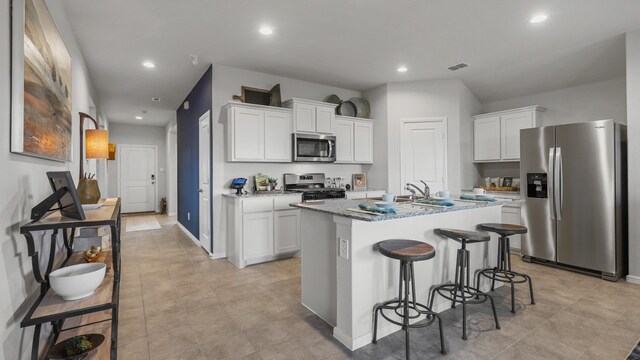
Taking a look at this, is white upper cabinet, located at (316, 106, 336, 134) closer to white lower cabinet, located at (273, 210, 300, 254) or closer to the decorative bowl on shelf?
white lower cabinet, located at (273, 210, 300, 254)

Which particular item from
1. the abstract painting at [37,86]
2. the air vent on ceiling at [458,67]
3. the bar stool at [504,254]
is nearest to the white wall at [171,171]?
the abstract painting at [37,86]

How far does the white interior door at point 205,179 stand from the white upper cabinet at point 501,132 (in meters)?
4.23

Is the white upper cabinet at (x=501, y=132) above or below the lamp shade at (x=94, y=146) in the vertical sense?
above

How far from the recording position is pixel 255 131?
13.8 ft

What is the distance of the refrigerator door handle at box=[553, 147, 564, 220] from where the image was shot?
3.72m

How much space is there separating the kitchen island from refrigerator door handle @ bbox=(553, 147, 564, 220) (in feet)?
5.19

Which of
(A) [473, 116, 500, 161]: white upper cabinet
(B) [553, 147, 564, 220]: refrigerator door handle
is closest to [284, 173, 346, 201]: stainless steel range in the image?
(A) [473, 116, 500, 161]: white upper cabinet

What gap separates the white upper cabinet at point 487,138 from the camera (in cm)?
487

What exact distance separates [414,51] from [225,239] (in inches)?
139

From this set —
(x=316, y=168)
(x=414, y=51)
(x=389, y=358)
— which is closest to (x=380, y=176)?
(x=316, y=168)

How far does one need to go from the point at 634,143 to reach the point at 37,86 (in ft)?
16.8

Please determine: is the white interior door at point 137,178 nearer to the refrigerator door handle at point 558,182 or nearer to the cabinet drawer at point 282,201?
the cabinet drawer at point 282,201

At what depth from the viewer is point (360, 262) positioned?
2.09 meters

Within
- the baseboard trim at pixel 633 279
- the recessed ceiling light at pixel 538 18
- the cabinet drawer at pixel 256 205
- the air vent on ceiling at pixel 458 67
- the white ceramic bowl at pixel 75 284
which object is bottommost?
the baseboard trim at pixel 633 279
